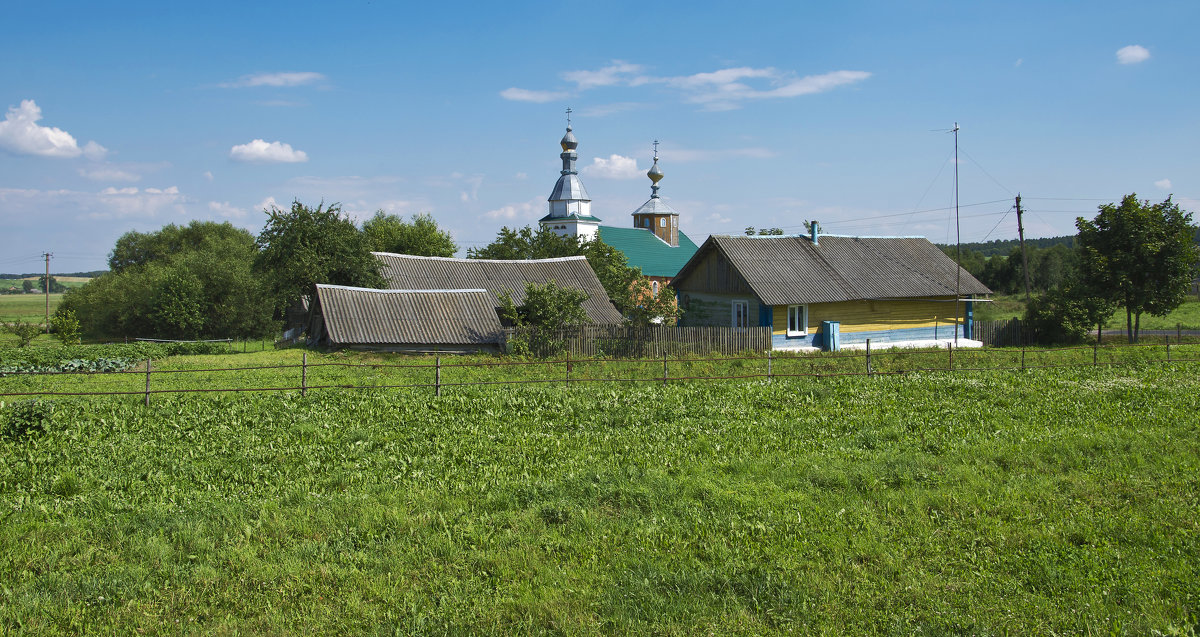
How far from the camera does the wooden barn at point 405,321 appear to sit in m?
26.5

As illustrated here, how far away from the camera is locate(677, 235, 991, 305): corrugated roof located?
30.4 meters

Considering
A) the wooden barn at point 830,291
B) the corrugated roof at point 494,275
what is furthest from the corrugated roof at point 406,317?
the wooden barn at point 830,291

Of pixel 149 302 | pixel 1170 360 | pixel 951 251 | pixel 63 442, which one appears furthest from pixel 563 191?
pixel 63 442

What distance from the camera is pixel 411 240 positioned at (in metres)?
53.8

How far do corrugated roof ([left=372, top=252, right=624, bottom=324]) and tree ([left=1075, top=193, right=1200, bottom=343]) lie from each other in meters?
19.9

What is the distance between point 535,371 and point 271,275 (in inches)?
774

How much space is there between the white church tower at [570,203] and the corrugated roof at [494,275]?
37611 mm

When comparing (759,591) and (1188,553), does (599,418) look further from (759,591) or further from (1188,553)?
(1188,553)

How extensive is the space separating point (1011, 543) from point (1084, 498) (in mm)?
2039

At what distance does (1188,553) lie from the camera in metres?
7.55

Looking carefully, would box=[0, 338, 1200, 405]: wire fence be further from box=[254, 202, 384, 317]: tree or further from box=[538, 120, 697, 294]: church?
box=[538, 120, 697, 294]: church

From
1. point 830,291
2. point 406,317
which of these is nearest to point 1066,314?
point 830,291

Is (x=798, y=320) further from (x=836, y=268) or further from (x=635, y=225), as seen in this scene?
(x=635, y=225)

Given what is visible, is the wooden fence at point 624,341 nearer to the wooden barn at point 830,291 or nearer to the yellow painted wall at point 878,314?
the wooden barn at point 830,291
